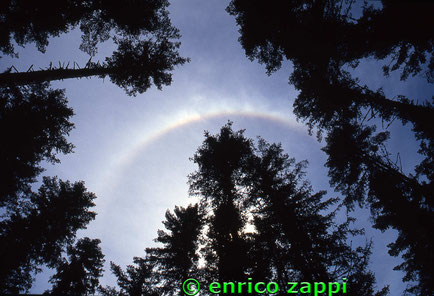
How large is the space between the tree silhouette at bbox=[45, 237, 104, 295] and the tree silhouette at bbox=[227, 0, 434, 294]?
60.2 ft

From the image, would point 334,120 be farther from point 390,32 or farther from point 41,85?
point 41,85

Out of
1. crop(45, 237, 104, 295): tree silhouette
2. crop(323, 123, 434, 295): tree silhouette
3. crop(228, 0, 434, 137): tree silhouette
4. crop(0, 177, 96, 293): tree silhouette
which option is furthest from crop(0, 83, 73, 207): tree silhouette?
crop(323, 123, 434, 295): tree silhouette

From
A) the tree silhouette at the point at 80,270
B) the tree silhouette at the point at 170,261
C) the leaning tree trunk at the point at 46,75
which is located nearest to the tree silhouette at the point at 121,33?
the leaning tree trunk at the point at 46,75

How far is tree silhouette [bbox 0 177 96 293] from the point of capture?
42.5 ft

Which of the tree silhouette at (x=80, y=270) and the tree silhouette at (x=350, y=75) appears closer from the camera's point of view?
the tree silhouette at (x=350, y=75)

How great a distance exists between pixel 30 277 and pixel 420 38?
2262cm

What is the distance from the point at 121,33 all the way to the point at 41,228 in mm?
13386

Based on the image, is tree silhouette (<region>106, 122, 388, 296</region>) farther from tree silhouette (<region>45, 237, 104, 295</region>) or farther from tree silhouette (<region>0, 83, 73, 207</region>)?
tree silhouette (<region>0, 83, 73, 207</region>)

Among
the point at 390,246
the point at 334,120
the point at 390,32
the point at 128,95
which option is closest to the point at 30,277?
the point at 128,95

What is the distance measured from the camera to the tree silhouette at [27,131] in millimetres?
10141

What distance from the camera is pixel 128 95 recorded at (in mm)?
11422

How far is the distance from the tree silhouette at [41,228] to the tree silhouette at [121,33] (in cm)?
984

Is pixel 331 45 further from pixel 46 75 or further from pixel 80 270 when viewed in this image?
pixel 80 270

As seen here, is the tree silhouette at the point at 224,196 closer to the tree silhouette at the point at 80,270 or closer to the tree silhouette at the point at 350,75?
the tree silhouette at the point at 350,75
